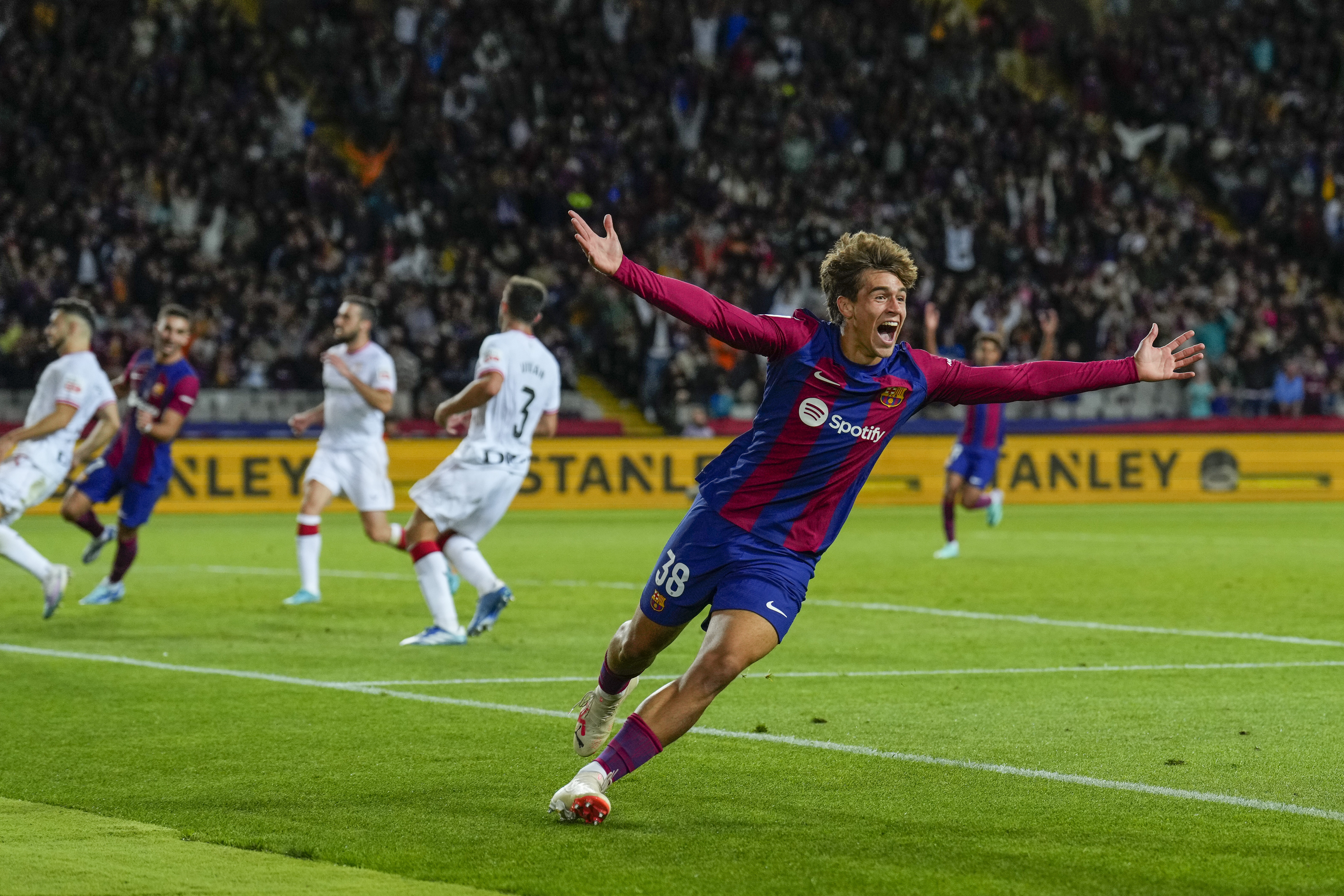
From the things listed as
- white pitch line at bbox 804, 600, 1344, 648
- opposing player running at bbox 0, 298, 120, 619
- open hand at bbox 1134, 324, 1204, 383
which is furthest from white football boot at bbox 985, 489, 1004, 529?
open hand at bbox 1134, 324, 1204, 383

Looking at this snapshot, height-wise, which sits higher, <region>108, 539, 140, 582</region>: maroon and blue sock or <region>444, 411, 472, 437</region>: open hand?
<region>444, 411, 472, 437</region>: open hand

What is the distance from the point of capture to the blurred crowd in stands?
91.5ft

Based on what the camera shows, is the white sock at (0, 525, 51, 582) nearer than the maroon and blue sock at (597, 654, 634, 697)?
No

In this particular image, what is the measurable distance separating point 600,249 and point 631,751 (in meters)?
1.63

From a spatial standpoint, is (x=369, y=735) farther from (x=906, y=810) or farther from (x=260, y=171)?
(x=260, y=171)

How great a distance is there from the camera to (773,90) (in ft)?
112

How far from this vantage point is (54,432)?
12625 mm

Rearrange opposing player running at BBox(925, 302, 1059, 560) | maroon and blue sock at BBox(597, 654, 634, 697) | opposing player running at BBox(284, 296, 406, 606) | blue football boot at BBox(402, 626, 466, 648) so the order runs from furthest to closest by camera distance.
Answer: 1. opposing player running at BBox(925, 302, 1059, 560)
2. opposing player running at BBox(284, 296, 406, 606)
3. blue football boot at BBox(402, 626, 466, 648)
4. maroon and blue sock at BBox(597, 654, 634, 697)

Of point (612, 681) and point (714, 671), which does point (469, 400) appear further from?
point (714, 671)

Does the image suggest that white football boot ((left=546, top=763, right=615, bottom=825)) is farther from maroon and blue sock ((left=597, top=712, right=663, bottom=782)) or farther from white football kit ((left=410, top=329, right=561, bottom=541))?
white football kit ((left=410, top=329, right=561, bottom=541))

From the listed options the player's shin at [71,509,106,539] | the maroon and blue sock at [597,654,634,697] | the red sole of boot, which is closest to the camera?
the red sole of boot

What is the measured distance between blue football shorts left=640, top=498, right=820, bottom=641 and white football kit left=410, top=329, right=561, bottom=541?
5353 mm

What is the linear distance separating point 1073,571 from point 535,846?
11.8 m

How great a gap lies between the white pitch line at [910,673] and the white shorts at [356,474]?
4.19 m
